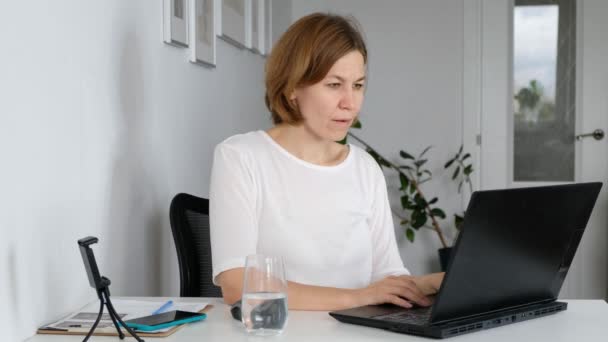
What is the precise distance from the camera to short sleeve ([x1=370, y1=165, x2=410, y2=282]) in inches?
81.7

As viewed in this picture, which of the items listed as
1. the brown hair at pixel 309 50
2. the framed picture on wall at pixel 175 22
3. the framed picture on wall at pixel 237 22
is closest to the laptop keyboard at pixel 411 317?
the brown hair at pixel 309 50

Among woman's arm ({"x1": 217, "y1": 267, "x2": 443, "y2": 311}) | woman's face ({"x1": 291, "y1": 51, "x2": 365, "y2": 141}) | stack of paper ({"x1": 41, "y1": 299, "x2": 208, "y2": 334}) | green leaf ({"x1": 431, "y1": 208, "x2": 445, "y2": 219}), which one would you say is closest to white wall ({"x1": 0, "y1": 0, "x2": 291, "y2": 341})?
stack of paper ({"x1": 41, "y1": 299, "x2": 208, "y2": 334})

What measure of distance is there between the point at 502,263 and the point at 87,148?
89cm

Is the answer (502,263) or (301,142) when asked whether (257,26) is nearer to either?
(301,142)

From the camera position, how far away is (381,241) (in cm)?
209

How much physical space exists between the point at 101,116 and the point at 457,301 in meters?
0.90

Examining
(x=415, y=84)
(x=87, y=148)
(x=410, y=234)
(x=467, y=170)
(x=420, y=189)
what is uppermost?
(x=415, y=84)

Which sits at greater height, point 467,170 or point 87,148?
point 87,148

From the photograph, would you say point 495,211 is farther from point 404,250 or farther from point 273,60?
point 404,250

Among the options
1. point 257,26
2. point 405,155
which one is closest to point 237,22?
point 257,26

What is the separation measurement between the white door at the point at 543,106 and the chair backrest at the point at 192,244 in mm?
2797

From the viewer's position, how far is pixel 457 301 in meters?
1.45

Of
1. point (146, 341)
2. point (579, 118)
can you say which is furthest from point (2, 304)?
point (579, 118)

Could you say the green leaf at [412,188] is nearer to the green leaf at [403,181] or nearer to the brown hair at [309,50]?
the green leaf at [403,181]
